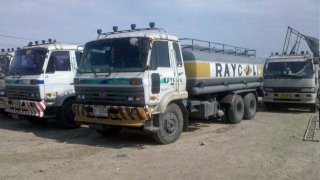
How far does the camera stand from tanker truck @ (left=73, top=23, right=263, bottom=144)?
28.1 feet

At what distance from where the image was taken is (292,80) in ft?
52.3

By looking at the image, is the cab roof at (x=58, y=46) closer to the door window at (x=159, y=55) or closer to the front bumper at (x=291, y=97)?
the door window at (x=159, y=55)

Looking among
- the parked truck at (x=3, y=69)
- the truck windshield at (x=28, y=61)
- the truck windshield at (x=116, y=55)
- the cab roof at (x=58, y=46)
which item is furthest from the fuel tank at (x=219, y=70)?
the parked truck at (x=3, y=69)

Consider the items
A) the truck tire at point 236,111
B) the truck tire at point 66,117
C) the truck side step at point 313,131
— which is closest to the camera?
the truck side step at point 313,131

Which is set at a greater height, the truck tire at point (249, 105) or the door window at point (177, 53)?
the door window at point (177, 53)

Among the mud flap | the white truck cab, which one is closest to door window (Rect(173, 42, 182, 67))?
the mud flap

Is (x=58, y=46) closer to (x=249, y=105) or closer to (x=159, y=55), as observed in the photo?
(x=159, y=55)

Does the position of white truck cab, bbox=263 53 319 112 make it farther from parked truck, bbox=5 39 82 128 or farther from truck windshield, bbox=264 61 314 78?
parked truck, bbox=5 39 82 128

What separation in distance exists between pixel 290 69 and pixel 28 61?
10343 mm

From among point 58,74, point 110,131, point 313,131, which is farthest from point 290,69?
point 58,74

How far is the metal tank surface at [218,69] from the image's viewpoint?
1025cm

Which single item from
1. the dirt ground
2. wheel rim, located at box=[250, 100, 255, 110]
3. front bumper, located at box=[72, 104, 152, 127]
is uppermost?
front bumper, located at box=[72, 104, 152, 127]

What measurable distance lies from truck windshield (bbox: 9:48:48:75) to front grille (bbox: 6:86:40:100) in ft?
1.41

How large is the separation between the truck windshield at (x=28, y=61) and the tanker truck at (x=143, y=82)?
2.13 m
